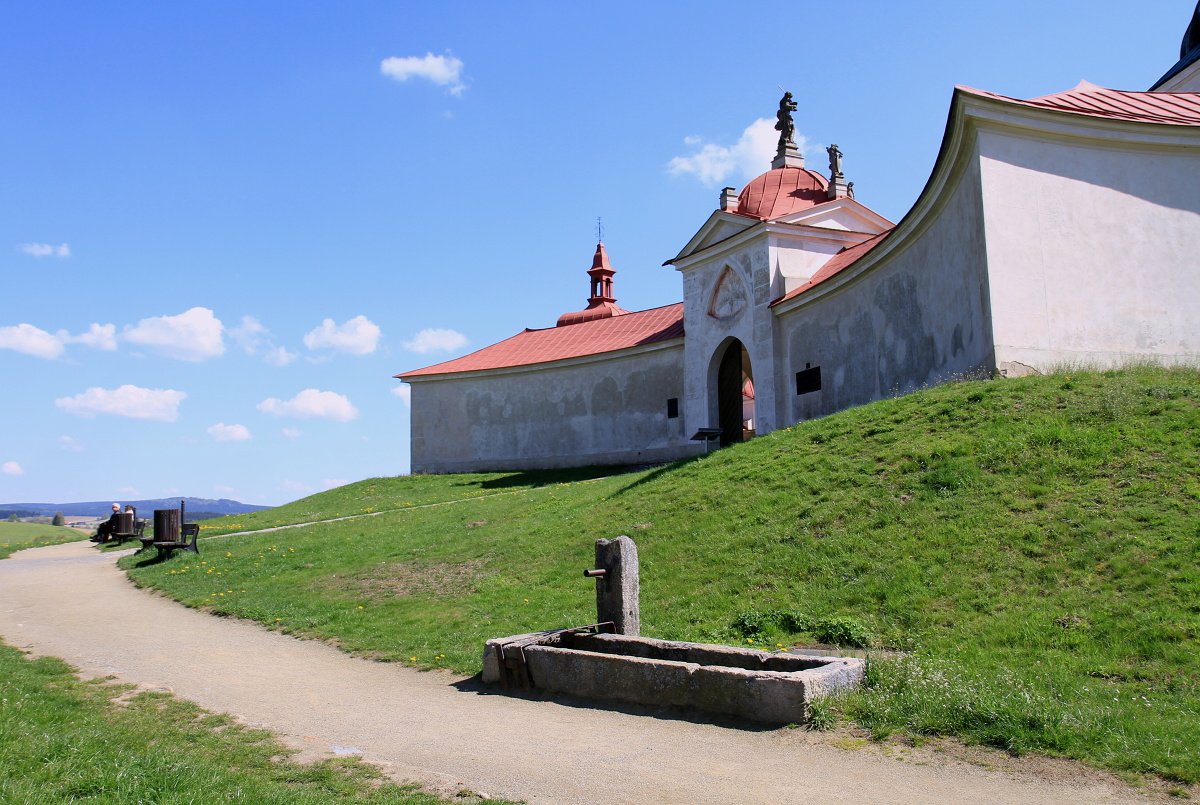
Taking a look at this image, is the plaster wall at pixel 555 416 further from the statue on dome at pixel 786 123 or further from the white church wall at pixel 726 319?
the statue on dome at pixel 786 123

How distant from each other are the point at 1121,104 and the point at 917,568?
1197cm

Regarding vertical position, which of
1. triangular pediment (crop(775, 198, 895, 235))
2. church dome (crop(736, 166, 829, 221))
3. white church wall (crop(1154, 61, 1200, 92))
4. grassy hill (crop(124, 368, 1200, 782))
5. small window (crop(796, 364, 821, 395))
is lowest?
grassy hill (crop(124, 368, 1200, 782))

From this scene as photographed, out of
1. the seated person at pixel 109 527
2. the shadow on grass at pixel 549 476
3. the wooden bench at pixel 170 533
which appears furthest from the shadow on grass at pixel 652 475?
the seated person at pixel 109 527

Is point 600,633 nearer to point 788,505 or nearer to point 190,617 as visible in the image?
point 788,505

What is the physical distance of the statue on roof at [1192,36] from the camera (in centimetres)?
2981

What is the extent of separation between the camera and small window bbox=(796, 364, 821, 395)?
2389 centimetres

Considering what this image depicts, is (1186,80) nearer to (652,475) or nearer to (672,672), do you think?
(652,475)

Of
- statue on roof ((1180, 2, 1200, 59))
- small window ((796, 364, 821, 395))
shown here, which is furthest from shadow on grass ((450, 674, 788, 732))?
statue on roof ((1180, 2, 1200, 59))

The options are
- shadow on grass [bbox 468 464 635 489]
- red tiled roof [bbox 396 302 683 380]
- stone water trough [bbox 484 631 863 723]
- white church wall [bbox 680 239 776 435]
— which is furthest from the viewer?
red tiled roof [bbox 396 302 683 380]

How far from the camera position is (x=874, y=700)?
6.43 metres

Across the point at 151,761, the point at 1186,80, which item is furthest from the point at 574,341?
the point at 151,761

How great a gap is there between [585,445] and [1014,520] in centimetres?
2515

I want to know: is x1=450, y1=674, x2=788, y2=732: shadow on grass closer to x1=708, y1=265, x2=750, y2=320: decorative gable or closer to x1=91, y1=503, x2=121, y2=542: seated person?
x1=708, y1=265, x2=750, y2=320: decorative gable

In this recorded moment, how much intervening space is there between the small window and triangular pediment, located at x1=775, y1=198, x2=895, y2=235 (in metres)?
4.62
